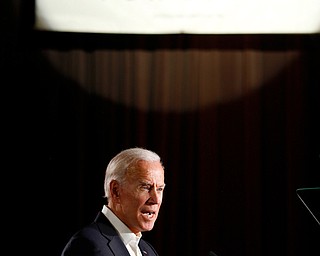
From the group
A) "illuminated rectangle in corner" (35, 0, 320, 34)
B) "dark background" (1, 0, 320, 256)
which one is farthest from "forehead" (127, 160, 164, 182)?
"illuminated rectangle in corner" (35, 0, 320, 34)

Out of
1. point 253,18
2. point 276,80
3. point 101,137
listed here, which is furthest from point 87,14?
point 276,80

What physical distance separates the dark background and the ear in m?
1.45

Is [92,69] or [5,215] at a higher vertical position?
[92,69]

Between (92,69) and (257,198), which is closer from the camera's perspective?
(257,198)

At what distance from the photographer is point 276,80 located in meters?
3.75

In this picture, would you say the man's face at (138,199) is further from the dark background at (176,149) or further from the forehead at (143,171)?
the dark background at (176,149)

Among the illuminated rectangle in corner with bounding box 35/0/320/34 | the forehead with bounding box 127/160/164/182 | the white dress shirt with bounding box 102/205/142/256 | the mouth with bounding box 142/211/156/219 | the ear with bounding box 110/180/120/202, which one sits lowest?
the white dress shirt with bounding box 102/205/142/256

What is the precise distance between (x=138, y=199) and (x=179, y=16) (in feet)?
6.64

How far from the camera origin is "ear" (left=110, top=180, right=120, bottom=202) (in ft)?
7.29

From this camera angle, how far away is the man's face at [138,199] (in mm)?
2199

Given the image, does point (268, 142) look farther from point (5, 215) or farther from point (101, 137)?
point (5, 215)

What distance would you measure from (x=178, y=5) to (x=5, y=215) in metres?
2.02

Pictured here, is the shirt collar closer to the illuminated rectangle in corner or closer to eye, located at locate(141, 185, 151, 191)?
eye, located at locate(141, 185, 151, 191)

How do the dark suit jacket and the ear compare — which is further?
the ear
